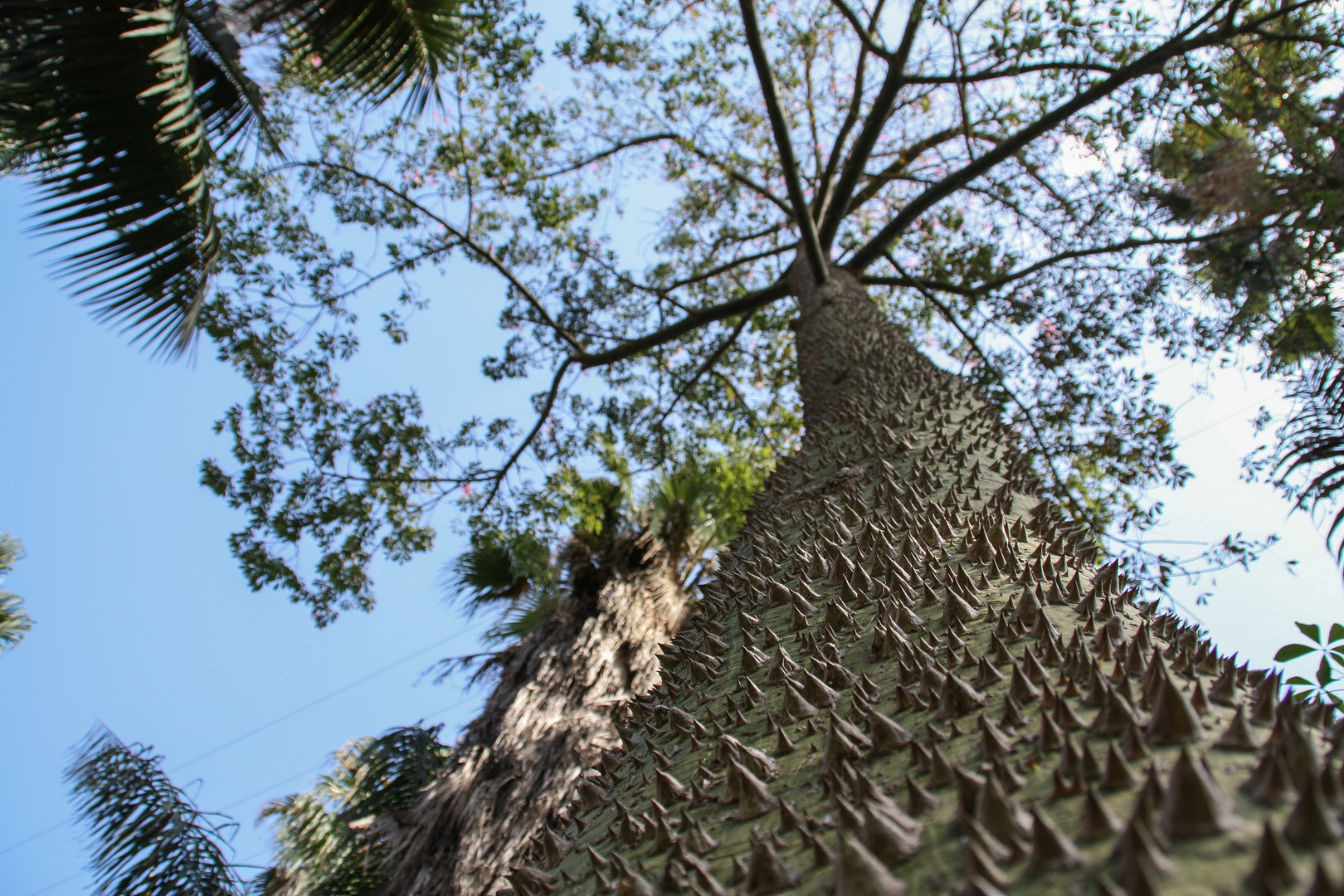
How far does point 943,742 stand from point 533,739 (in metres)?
5.20

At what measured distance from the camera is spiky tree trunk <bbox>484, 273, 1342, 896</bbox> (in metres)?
0.67

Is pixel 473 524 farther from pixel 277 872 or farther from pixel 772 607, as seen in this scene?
pixel 772 607

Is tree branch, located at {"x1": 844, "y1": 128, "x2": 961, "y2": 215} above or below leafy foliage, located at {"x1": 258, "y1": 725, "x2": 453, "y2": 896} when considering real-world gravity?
above

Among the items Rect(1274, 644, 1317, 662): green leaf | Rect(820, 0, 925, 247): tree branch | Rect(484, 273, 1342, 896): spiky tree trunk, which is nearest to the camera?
Rect(484, 273, 1342, 896): spiky tree trunk

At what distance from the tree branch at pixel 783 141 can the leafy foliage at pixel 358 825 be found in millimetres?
5089

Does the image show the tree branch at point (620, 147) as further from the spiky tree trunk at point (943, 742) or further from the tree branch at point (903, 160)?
the spiky tree trunk at point (943, 742)

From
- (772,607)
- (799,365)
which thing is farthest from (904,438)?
(799,365)

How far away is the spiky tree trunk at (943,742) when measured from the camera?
0.67m

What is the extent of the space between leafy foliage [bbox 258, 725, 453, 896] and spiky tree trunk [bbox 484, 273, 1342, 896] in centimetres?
492

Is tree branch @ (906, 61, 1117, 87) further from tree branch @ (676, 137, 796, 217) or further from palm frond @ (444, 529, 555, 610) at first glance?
palm frond @ (444, 529, 555, 610)

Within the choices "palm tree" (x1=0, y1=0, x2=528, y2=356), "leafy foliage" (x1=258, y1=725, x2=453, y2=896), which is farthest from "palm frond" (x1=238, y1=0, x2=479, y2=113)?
"leafy foliage" (x1=258, y1=725, x2=453, y2=896)

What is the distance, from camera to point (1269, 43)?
4754mm

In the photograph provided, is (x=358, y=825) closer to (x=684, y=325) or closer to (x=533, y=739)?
(x=533, y=739)

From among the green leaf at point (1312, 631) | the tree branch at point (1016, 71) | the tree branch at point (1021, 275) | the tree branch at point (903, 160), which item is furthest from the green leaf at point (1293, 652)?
the tree branch at point (903, 160)
